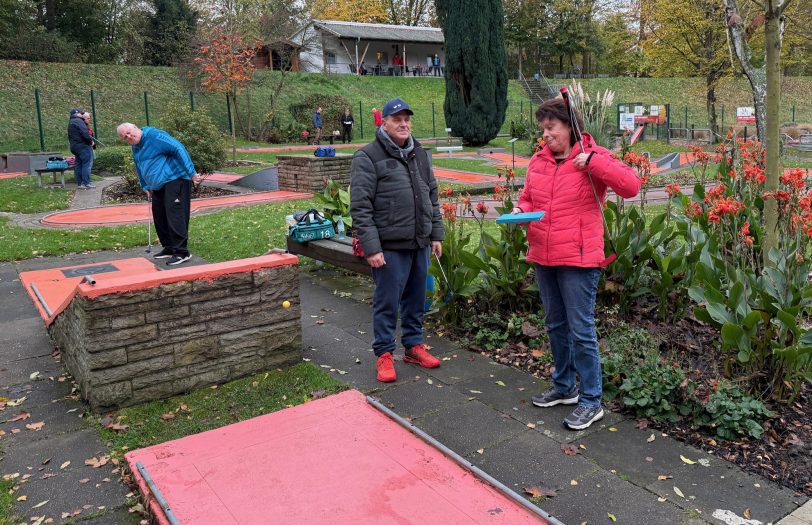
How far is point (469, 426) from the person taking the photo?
367 centimetres

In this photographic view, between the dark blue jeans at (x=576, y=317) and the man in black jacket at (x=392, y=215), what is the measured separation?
97 centimetres

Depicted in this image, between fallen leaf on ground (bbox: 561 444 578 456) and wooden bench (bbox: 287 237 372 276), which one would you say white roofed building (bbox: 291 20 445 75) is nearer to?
wooden bench (bbox: 287 237 372 276)

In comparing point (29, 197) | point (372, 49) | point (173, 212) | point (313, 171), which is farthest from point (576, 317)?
point (372, 49)

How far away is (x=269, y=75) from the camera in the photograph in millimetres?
36594

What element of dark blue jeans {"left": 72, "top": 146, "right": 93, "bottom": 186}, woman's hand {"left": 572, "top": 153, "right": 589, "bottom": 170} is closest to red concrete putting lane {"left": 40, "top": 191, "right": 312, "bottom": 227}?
dark blue jeans {"left": 72, "top": 146, "right": 93, "bottom": 186}

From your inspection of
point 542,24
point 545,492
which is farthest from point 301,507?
point 542,24

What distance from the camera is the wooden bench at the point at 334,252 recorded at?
21.4ft

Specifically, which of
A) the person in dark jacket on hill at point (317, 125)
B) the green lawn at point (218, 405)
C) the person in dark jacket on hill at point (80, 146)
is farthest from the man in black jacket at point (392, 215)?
the person in dark jacket on hill at point (317, 125)

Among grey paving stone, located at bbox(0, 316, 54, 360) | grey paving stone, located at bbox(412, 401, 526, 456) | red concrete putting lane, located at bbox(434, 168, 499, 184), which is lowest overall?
grey paving stone, located at bbox(412, 401, 526, 456)

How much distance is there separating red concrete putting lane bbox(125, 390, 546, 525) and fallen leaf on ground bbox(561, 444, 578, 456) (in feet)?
1.80

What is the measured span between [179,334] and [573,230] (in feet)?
8.03

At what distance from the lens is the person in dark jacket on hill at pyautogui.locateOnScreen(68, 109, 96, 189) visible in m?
14.7

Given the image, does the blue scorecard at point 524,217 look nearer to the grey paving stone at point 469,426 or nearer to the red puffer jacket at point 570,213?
the red puffer jacket at point 570,213

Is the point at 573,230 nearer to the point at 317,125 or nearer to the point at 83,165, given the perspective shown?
the point at 83,165
